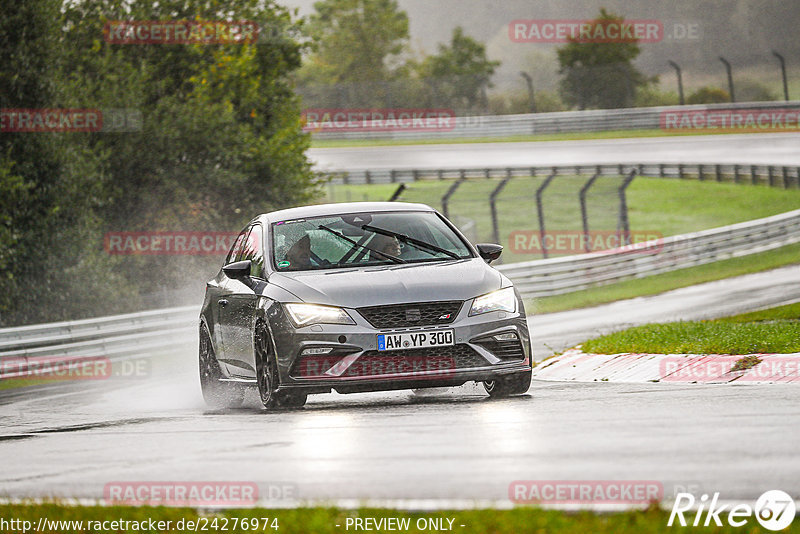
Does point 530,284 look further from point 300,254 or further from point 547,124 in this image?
point 547,124

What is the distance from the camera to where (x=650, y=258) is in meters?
31.9

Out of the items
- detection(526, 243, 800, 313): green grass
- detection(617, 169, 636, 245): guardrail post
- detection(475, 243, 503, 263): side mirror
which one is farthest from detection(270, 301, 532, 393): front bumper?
detection(617, 169, 636, 245): guardrail post

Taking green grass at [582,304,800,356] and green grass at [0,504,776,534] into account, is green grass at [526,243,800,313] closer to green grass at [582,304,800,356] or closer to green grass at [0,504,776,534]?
green grass at [582,304,800,356]

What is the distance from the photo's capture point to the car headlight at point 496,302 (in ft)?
31.8

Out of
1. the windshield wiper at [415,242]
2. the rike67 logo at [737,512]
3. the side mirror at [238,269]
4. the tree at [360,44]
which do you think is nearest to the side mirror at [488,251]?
the windshield wiper at [415,242]

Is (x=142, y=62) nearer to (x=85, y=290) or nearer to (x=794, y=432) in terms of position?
(x=85, y=290)

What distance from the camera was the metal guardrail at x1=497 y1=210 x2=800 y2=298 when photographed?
1172 inches

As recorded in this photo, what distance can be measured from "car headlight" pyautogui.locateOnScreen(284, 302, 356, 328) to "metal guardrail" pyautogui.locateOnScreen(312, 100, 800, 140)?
158 feet

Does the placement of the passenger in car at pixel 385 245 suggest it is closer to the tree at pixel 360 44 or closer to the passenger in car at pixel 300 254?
the passenger in car at pixel 300 254

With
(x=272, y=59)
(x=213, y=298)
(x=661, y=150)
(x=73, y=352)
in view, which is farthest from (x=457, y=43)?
(x=213, y=298)

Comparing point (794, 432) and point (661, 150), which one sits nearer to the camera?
point (794, 432)

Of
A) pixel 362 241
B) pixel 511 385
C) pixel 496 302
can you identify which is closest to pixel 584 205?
pixel 362 241

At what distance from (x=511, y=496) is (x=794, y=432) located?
217 centimetres

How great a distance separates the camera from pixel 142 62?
33688 millimetres
